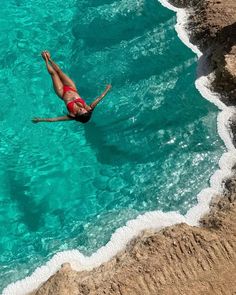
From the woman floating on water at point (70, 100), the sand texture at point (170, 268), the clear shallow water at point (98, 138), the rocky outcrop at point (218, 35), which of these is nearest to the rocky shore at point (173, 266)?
the sand texture at point (170, 268)

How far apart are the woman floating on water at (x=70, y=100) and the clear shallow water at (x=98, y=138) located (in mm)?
1569

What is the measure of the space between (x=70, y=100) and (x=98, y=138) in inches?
70.5

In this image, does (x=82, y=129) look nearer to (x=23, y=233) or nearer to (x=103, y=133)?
(x=103, y=133)

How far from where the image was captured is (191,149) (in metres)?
10.7

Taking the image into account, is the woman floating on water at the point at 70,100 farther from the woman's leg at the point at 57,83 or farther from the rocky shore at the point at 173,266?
the rocky shore at the point at 173,266

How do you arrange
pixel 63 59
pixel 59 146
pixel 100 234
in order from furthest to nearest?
pixel 63 59 < pixel 59 146 < pixel 100 234

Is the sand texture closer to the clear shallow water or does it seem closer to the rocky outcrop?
the clear shallow water

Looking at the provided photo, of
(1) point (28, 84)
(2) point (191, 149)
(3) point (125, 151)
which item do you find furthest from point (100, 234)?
(1) point (28, 84)

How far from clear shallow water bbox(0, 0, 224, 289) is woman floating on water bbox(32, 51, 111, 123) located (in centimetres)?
157

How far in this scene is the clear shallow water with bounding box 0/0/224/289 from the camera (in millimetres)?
9805

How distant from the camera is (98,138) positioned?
36.9ft

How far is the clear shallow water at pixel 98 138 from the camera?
9.80 m

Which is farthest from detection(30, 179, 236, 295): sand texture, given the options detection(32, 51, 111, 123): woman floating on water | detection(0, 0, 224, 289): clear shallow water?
detection(32, 51, 111, 123): woman floating on water

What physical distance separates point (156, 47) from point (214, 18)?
187cm
